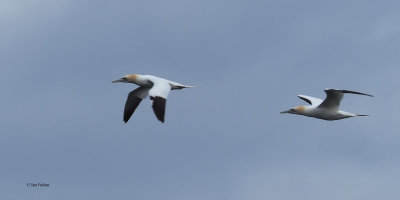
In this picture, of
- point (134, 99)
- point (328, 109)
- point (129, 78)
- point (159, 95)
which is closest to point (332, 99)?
point (328, 109)

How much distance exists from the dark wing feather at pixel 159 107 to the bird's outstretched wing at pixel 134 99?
22.6 ft

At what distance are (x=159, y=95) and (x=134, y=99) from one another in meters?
6.70

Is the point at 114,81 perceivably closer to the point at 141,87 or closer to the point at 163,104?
the point at 141,87

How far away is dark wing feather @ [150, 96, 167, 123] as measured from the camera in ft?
124

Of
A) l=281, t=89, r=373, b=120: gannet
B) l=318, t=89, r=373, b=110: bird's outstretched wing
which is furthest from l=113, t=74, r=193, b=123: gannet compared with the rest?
l=318, t=89, r=373, b=110: bird's outstretched wing

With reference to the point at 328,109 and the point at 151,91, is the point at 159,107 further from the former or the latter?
the point at 328,109

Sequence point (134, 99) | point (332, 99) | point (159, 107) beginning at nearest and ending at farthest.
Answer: point (159, 107), point (332, 99), point (134, 99)

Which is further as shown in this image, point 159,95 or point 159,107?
point 159,95

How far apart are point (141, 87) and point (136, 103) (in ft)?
2.68

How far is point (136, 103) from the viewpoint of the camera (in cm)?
4619

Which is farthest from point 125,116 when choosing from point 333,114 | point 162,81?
point 333,114

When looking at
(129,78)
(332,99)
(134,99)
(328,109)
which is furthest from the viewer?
(134,99)

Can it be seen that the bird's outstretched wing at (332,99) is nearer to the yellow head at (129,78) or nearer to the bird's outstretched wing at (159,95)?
the bird's outstretched wing at (159,95)

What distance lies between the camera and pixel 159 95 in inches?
1563
